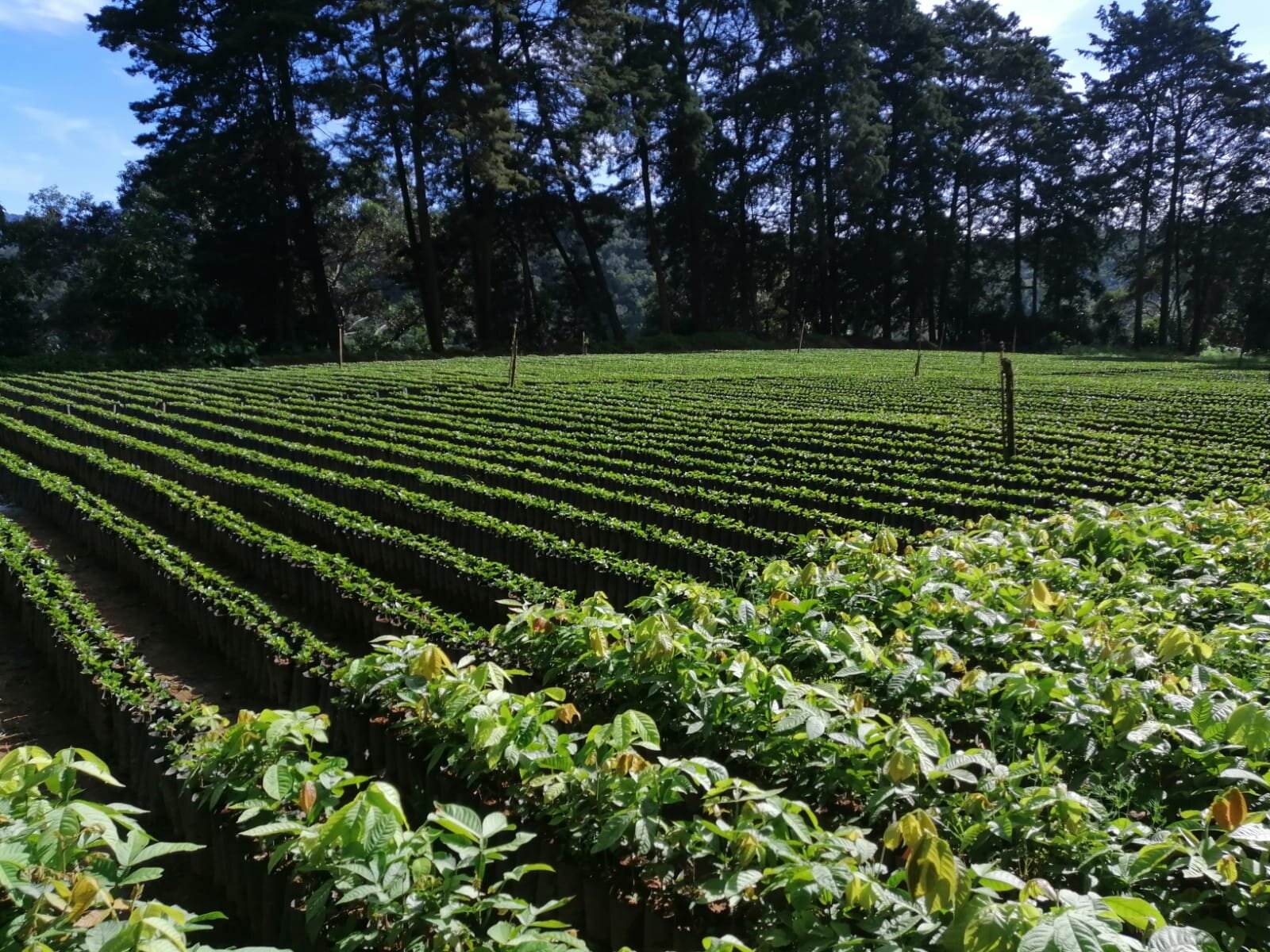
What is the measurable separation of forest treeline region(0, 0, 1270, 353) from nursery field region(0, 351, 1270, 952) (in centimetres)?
2897

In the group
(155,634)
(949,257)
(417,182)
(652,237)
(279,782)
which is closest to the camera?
(279,782)

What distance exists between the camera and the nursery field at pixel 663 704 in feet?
7.69

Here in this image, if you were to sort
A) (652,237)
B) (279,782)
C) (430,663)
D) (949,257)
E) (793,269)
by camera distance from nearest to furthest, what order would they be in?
(279,782), (430,663), (652,237), (949,257), (793,269)

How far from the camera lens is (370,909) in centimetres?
253

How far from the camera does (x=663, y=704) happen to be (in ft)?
12.4

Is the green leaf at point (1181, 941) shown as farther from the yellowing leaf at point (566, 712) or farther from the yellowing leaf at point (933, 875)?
the yellowing leaf at point (566, 712)

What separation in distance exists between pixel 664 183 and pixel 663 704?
46.7m

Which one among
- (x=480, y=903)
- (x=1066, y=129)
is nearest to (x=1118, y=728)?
(x=480, y=903)

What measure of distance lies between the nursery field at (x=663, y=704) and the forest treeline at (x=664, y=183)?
2897cm

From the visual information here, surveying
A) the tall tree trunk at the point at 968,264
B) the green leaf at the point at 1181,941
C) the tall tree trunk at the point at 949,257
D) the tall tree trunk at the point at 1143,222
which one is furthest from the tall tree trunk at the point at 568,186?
the green leaf at the point at 1181,941

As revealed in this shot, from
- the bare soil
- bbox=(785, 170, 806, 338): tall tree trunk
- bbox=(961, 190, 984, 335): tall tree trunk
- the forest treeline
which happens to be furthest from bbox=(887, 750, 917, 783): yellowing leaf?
bbox=(961, 190, 984, 335): tall tree trunk

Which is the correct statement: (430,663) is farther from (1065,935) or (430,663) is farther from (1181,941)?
(1181,941)

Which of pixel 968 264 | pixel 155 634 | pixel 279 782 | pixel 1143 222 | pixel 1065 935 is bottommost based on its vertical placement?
pixel 155 634

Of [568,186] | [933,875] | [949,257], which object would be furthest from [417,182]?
[933,875]
